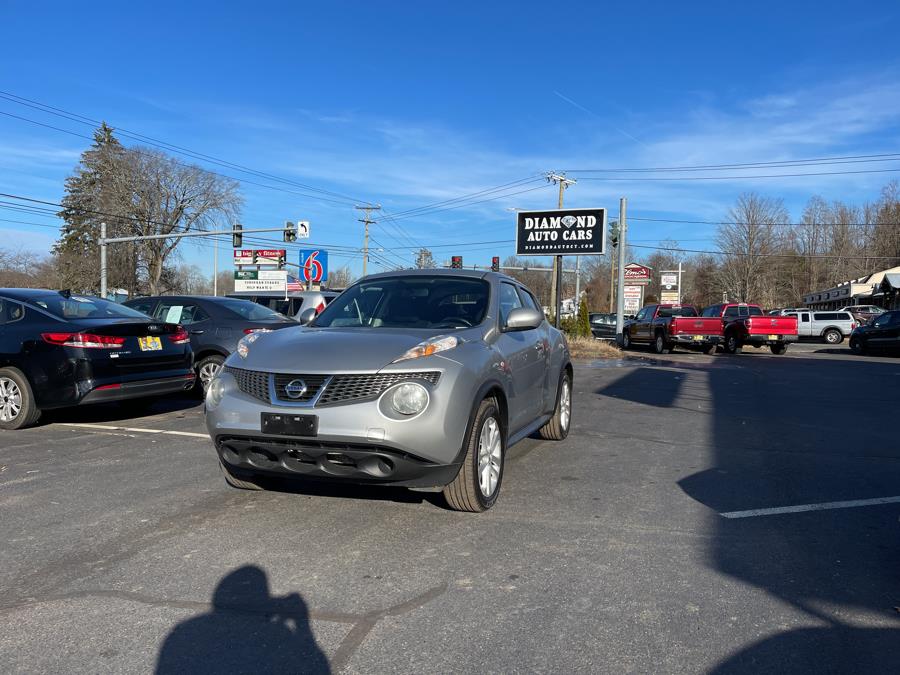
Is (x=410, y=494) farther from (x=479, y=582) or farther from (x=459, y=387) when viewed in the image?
(x=479, y=582)

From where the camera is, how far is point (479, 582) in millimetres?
3617

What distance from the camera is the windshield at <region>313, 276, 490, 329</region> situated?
5.39 meters

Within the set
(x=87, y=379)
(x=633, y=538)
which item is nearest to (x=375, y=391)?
(x=633, y=538)

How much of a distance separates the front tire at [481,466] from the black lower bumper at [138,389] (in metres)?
4.79

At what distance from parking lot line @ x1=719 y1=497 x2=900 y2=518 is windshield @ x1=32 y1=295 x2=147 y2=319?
23.3ft

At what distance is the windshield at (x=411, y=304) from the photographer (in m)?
5.39

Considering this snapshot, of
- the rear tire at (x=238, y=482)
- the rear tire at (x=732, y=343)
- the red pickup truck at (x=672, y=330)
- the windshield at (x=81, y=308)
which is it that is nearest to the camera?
the rear tire at (x=238, y=482)

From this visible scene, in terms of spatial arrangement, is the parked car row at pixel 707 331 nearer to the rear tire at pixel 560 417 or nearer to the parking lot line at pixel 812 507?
the rear tire at pixel 560 417

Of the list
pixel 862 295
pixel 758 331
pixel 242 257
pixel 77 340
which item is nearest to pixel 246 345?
pixel 77 340

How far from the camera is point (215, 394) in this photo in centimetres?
468

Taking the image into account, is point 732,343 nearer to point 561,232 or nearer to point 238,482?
point 561,232

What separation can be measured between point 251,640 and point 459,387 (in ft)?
6.37

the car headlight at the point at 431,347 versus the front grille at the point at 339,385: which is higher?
the car headlight at the point at 431,347

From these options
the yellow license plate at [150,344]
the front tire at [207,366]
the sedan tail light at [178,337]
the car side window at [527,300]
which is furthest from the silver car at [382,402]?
the front tire at [207,366]
